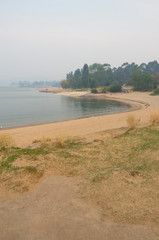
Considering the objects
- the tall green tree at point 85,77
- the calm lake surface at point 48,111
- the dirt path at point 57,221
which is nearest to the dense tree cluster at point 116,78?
the tall green tree at point 85,77

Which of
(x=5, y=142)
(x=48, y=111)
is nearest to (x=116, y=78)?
(x=48, y=111)

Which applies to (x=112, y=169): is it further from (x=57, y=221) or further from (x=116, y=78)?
(x=116, y=78)

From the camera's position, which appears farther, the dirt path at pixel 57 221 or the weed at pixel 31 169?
the weed at pixel 31 169

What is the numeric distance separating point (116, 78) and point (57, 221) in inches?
5005

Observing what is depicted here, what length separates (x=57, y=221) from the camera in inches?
199

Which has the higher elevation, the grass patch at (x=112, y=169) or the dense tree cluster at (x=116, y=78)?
the dense tree cluster at (x=116, y=78)

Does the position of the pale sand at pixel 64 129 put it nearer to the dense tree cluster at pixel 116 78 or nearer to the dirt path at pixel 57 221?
the dirt path at pixel 57 221

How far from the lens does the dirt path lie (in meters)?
Answer: 4.56

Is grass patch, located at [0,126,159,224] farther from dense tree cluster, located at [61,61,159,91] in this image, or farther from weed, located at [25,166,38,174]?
dense tree cluster, located at [61,61,159,91]

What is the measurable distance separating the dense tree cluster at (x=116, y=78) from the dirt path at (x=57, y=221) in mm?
84090

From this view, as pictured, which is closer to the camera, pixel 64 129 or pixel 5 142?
pixel 5 142

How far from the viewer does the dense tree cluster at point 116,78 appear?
84.4m

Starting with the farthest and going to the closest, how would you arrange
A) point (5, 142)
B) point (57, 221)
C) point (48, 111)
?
point (48, 111), point (5, 142), point (57, 221)

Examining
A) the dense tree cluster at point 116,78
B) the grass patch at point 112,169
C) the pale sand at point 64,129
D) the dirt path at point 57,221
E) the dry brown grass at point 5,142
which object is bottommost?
the pale sand at point 64,129
